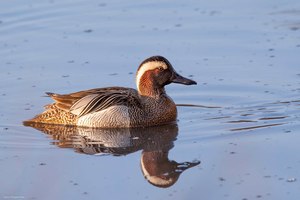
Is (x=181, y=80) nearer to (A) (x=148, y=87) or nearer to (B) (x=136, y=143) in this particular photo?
(A) (x=148, y=87)

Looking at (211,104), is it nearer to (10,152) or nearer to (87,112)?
(87,112)

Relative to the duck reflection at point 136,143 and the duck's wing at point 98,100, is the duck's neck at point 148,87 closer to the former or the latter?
the duck's wing at point 98,100

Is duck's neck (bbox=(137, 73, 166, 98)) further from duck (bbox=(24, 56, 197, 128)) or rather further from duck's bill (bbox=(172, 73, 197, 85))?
duck's bill (bbox=(172, 73, 197, 85))

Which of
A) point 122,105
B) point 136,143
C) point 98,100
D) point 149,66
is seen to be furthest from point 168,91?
point 136,143

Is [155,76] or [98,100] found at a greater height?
[155,76]

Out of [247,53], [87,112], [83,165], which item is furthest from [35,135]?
[247,53]

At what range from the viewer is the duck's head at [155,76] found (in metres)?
11.9

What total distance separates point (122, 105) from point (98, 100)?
1.01 ft

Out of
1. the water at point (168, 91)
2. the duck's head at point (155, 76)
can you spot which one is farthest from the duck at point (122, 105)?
the water at point (168, 91)

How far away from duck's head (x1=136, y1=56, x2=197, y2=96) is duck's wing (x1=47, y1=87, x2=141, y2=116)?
232mm

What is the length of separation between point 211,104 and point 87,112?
161 centimetres

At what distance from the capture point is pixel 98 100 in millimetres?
11820

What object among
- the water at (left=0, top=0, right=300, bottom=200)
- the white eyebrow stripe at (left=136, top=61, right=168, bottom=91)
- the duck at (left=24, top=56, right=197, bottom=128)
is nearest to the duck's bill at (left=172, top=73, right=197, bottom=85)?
the duck at (left=24, top=56, right=197, bottom=128)

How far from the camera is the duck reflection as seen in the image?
970cm
